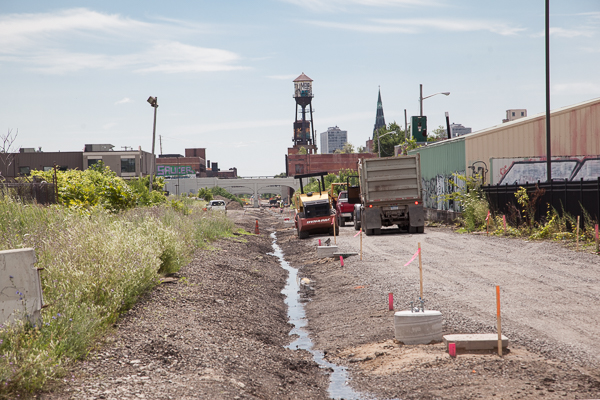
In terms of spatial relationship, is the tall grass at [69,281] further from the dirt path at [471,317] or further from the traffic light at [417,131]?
the traffic light at [417,131]

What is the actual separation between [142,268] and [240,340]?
223 centimetres

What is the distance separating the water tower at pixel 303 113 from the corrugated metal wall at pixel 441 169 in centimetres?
11982

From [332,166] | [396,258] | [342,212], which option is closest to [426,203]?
[342,212]

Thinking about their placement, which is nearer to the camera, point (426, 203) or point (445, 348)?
point (445, 348)

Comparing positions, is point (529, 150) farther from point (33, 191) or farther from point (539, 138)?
point (33, 191)

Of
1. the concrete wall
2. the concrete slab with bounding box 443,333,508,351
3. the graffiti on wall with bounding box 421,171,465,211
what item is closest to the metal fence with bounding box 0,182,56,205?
the concrete wall

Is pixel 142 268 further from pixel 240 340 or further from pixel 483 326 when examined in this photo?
pixel 483 326

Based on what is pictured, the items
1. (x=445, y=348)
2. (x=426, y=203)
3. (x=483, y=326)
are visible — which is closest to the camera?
(x=445, y=348)

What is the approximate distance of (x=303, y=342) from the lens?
10.5 meters

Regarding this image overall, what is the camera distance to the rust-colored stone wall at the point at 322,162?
431 feet

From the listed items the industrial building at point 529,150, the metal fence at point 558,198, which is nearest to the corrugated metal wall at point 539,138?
the industrial building at point 529,150

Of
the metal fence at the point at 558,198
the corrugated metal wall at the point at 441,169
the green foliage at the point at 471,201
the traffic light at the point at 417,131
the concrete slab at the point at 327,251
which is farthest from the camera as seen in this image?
the traffic light at the point at 417,131

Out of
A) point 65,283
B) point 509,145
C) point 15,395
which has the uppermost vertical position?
point 509,145

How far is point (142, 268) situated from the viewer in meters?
10.1
